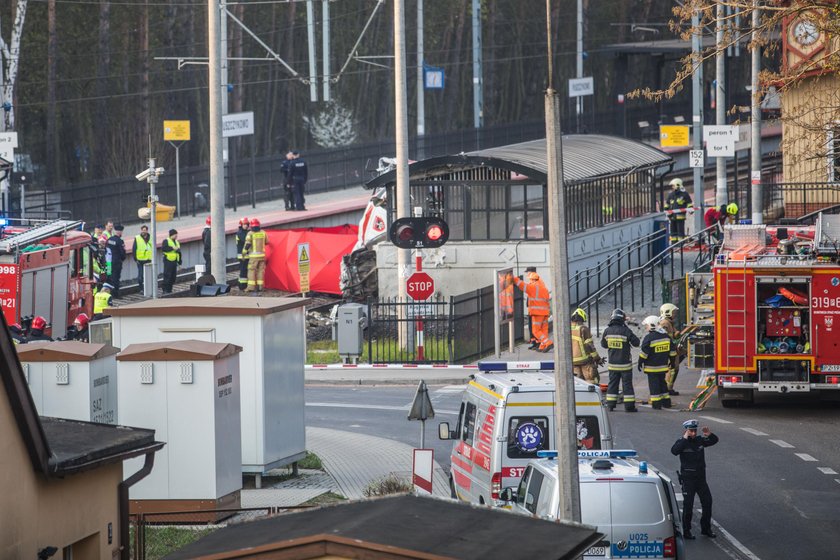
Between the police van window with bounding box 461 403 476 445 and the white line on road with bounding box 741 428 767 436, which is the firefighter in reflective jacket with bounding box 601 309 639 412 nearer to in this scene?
the white line on road with bounding box 741 428 767 436

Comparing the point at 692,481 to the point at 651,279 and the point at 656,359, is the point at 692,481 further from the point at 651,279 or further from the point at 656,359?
the point at 651,279

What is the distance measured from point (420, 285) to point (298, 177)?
20775 mm

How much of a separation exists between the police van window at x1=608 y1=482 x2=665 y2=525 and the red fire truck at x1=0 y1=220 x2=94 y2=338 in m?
17.2

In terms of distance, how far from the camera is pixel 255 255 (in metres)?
36.8

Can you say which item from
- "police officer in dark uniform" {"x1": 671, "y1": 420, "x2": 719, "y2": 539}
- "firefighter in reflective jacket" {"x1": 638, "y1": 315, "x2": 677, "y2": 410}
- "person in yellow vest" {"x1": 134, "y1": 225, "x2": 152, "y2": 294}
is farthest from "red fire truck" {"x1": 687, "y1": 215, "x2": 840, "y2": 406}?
"person in yellow vest" {"x1": 134, "y1": 225, "x2": 152, "y2": 294}

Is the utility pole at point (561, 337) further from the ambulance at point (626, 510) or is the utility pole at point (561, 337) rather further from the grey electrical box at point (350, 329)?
the grey electrical box at point (350, 329)

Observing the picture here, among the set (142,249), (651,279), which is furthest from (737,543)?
(142,249)

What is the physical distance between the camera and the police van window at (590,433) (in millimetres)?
16266

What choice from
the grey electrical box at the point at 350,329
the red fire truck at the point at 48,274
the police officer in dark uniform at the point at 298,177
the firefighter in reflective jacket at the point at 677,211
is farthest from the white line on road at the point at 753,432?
the police officer in dark uniform at the point at 298,177

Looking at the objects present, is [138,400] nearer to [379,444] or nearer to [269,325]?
[269,325]

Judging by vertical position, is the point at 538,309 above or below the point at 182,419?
above

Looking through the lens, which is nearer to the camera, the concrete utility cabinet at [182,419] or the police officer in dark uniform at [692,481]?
the concrete utility cabinet at [182,419]

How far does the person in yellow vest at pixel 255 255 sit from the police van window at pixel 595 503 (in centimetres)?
2395

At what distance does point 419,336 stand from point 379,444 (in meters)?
7.93
